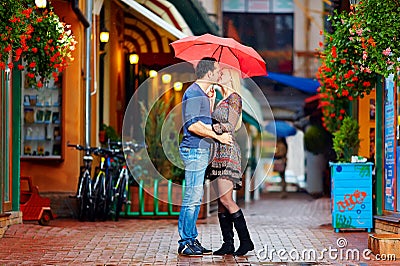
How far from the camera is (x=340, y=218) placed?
38.4ft

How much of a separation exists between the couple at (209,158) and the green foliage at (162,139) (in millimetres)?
5056

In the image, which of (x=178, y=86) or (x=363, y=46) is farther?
(x=178, y=86)

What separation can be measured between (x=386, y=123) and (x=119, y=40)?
25.0 feet

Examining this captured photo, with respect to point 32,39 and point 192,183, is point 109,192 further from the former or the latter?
point 192,183

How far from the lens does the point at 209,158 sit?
884 cm

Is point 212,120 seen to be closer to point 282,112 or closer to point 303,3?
point 282,112

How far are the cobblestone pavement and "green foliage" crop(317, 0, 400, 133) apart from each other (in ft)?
5.93

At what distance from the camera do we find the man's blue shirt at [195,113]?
8711 millimetres

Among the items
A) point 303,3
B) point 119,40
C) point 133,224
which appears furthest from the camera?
point 303,3

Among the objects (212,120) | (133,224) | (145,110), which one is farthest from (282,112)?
(212,120)

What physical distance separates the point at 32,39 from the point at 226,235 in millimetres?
3105

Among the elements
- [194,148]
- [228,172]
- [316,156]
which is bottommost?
[316,156]

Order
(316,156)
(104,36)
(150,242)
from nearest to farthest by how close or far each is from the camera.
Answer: (150,242)
(104,36)
(316,156)

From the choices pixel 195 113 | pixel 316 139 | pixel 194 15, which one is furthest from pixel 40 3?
pixel 316 139
